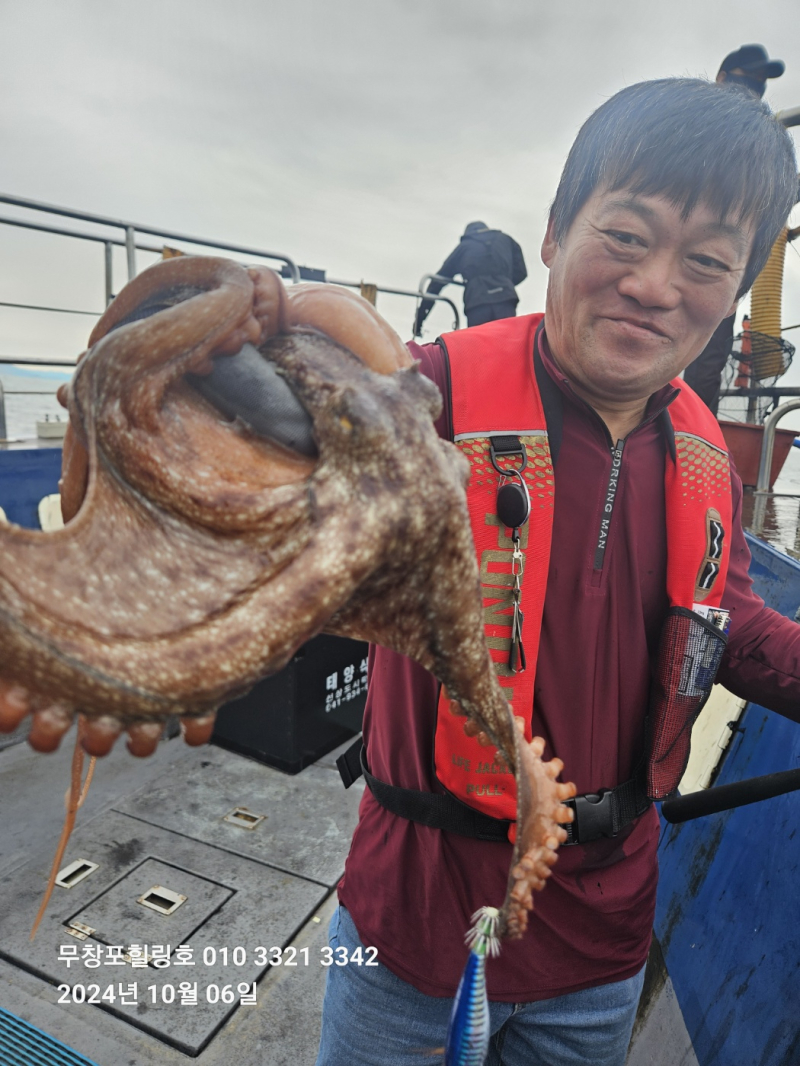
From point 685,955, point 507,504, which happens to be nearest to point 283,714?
point 685,955

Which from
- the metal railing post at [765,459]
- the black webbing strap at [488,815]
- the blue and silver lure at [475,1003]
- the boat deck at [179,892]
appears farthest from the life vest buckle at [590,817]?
the metal railing post at [765,459]

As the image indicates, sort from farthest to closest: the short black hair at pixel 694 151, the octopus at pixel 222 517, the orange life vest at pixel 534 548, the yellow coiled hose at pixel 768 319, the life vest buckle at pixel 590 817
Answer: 1. the yellow coiled hose at pixel 768 319
2. the life vest buckle at pixel 590 817
3. the orange life vest at pixel 534 548
4. the short black hair at pixel 694 151
5. the octopus at pixel 222 517

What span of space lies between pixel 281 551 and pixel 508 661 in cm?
108

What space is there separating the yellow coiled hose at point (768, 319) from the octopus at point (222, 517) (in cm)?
1155

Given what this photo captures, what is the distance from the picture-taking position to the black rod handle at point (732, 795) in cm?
200

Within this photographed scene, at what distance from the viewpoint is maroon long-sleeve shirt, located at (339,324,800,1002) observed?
1955mm

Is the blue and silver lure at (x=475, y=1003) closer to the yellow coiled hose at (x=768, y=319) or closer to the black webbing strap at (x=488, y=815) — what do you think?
the black webbing strap at (x=488, y=815)

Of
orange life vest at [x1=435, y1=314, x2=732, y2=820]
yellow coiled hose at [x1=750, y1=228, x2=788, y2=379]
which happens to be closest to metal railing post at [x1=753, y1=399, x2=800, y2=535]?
orange life vest at [x1=435, y1=314, x2=732, y2=820]

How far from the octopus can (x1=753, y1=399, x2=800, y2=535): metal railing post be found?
5.56 m

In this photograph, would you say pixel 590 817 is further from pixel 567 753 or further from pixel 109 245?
pixel 109 245

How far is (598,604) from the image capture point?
199 cm

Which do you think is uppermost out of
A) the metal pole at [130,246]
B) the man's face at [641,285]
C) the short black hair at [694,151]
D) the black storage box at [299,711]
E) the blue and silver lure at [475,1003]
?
the metal pole at [130,246]

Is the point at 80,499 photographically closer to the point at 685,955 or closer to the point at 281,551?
the point at 281,551

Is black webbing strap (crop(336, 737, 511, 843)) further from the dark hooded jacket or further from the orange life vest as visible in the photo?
the dark hooded jacket
